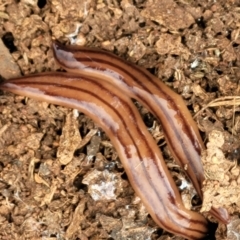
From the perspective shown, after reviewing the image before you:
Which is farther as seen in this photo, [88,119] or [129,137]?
[88,119]

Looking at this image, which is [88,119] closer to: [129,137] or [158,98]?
[129,137]

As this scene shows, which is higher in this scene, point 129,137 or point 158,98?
point 158,98

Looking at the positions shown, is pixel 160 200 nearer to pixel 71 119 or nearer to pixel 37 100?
pixel 71 119

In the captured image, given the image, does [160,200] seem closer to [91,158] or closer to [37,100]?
[91,158]

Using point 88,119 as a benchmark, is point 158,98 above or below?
above

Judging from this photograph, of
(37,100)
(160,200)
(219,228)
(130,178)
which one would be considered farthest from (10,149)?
(219,228)

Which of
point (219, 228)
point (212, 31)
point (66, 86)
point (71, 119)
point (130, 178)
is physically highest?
point (212, 31)

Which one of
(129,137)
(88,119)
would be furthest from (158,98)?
(88,119)

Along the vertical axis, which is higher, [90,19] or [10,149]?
[90,19]
